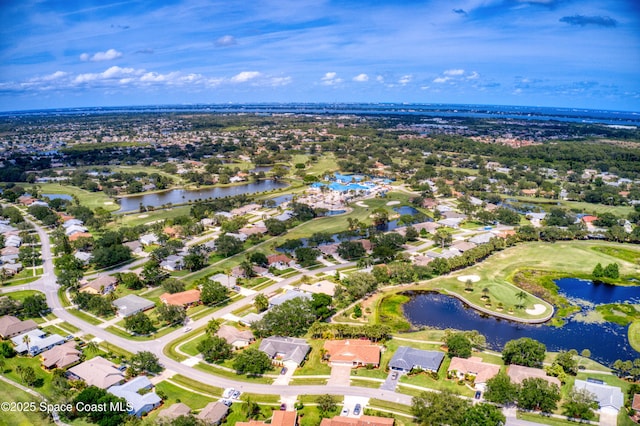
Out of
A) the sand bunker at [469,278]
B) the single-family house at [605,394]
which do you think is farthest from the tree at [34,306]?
the single-family house at [605,394]

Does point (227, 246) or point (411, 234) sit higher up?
point (411, 234)

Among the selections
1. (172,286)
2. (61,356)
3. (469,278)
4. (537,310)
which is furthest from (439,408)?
(172,286)

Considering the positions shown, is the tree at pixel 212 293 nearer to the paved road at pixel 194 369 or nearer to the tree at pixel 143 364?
the paved road at pixel 194 369

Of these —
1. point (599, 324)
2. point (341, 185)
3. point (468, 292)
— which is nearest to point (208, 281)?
point (468, 292)

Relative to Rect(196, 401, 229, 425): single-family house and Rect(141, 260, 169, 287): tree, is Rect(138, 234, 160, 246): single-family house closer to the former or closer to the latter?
Rect(141, 260, 169, 287): tree

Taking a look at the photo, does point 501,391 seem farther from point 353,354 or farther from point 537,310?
point 537,310
